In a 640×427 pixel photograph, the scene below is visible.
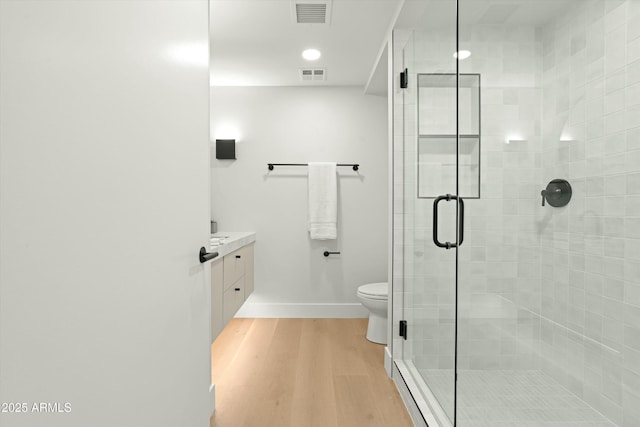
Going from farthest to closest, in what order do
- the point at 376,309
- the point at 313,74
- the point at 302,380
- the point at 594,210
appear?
1. the point at 313,74
2. the point at 376,309
3. the point at 302,380
4. the point at 594,210

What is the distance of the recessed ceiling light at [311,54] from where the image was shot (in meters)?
2.77

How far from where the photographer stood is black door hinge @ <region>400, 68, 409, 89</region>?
7.00 ft

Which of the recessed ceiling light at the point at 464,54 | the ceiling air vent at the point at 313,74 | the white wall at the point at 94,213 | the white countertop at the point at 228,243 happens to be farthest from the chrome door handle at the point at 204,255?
the ceiling air vent at the point at 313,74

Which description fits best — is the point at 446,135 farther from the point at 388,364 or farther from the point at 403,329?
the point at 388,364

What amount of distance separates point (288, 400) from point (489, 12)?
208 cm

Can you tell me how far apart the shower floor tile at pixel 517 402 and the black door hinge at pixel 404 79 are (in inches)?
62.6

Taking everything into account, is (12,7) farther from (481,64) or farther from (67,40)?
(481,64)

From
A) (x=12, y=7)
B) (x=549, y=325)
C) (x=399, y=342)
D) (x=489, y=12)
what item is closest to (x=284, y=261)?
(x=399, y=342)

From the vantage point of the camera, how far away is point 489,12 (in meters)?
1.46

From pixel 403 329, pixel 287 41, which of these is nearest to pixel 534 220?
pixel 403 329

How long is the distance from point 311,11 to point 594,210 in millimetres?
1845

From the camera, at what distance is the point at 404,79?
217 centimetres

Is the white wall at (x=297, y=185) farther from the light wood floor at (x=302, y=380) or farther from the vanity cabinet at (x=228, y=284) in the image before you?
the light wood floor at (x=302, y=380)

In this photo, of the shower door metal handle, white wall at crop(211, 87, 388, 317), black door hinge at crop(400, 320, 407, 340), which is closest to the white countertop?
white wall at crop(211, 87, 388, 317)
